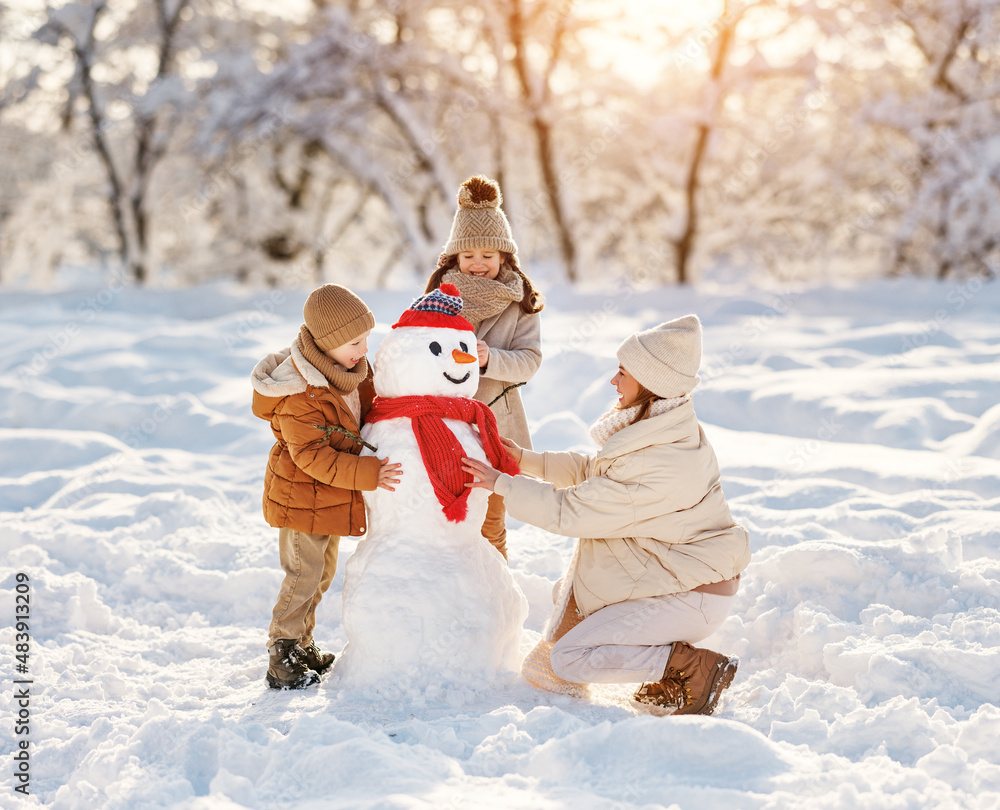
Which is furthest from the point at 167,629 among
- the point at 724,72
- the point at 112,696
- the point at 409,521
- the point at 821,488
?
the point at 724,72

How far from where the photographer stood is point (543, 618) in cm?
349

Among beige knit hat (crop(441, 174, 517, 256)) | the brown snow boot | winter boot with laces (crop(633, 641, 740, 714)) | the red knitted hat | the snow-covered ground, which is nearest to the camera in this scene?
the snow-covered ground

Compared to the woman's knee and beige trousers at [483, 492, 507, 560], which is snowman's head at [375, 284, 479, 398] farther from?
the woman's knee

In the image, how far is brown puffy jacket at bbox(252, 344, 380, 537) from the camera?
2732 millimetres

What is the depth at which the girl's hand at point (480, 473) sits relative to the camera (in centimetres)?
275

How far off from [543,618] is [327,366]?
4.63 ft

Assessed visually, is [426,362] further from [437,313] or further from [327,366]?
[327,366]

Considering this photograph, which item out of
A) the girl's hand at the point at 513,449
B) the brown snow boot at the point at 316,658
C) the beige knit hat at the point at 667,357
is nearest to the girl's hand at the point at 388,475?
the girl's hand at the point at 513,449

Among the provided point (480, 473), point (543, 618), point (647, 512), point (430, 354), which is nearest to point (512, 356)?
point (430, 354)

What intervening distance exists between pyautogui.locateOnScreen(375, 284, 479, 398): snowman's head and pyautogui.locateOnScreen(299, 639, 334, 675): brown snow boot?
3.03 ft

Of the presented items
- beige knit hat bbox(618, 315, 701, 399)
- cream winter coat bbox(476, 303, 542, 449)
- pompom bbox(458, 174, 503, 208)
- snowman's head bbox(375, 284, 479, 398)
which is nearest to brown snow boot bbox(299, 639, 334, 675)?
snowman's head bbox(375, 284, 479, 398)

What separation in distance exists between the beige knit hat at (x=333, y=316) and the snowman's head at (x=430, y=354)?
12 centimetres

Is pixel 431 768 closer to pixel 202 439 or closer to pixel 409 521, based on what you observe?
pixel 409 521

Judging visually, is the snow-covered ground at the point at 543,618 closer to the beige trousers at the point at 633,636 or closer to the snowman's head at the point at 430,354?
the beige trousers at the point at 633,636
